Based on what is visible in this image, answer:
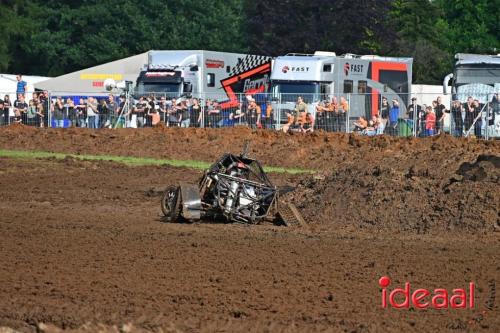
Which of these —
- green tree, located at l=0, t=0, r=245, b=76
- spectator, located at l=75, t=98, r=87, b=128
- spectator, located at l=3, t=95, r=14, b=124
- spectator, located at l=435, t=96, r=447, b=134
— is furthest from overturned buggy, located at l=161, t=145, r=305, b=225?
green tree, located at l=0, t=0, r=245, b=76

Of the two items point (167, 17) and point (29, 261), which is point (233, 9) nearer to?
point (167, 17)

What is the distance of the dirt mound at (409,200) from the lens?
1561cm

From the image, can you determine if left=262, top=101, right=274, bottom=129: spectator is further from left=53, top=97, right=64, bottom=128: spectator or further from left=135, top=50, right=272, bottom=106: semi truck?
left=53, top=97, right=64, bottom=128: spectator

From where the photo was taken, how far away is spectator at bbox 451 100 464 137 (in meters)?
29.5

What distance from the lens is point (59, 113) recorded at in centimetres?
3562

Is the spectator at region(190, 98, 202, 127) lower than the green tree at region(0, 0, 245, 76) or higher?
lower

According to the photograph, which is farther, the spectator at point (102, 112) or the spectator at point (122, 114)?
the spectator at point (102, 112)

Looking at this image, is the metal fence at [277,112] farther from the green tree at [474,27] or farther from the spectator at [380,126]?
the green tree at [474,27]

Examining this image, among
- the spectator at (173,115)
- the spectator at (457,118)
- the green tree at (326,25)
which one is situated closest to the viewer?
the spectator at (457,118)

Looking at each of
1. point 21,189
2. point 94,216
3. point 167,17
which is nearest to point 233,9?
point 167,17

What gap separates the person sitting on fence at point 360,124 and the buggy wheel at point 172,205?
15119 millimetres

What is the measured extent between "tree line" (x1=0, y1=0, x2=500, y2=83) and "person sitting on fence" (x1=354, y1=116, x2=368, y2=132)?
28091mm

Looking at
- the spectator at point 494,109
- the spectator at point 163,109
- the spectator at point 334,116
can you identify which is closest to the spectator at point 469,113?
the spectator at point 494,109

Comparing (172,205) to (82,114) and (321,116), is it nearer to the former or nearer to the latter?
(321,116)
